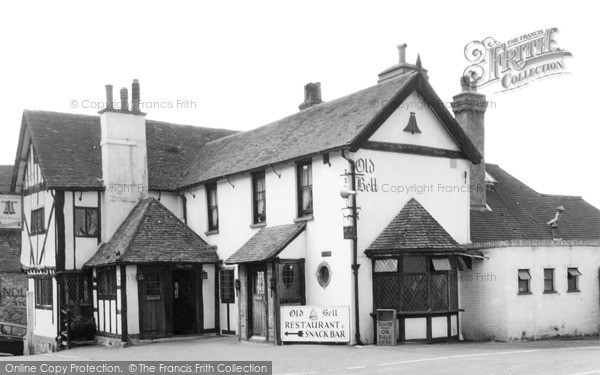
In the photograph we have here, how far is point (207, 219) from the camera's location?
93.9 feet

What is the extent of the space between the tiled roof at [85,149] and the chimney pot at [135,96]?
7.04ft

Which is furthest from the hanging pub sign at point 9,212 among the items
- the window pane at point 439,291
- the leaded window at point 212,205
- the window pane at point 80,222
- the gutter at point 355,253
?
the window pane at point 439,291

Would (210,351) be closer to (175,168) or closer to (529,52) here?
(175,168)

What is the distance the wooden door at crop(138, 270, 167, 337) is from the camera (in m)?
25.9

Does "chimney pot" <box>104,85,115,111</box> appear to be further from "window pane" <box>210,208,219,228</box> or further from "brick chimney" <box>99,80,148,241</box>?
"window pane" <box>210,208,219,228</box>

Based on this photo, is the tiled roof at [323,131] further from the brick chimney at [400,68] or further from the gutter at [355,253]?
the brick chimney at [400,68]

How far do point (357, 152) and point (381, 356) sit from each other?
6.26 meters

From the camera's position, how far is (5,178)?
39000 millimetres

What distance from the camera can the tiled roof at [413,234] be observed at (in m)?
22.4

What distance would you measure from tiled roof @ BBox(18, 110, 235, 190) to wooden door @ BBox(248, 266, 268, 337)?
7.08 meters

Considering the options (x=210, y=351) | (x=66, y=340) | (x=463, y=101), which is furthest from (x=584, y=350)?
(x=66, y=340)

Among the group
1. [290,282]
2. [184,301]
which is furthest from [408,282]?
[184,301]

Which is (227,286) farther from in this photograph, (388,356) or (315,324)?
(388,356)

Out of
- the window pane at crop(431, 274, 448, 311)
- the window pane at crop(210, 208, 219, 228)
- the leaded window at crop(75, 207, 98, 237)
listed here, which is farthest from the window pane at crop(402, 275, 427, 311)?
the leaded window at crop(75, 207, 98, 237)
